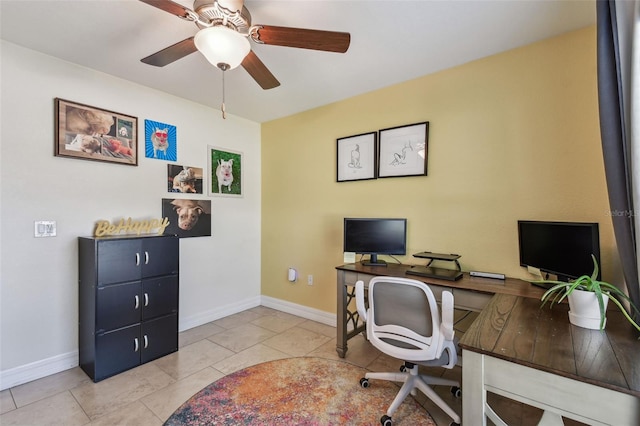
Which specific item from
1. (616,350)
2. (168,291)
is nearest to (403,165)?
(616,350)

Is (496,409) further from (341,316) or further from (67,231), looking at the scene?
(67,231)

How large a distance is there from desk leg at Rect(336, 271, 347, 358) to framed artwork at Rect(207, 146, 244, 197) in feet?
6.23

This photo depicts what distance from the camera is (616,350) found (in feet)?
3.58

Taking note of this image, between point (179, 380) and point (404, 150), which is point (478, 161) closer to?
point (404, 150)

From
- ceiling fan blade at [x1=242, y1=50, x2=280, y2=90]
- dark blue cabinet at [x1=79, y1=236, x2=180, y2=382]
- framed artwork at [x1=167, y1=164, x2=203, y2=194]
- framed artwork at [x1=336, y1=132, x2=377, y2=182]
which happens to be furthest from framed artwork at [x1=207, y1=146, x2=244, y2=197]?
ceiling fan blade at [x1=242, y1=50, x2=280, y2=90]

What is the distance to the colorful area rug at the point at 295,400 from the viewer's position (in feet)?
5.92

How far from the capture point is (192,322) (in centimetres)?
324

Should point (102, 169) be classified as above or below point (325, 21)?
below

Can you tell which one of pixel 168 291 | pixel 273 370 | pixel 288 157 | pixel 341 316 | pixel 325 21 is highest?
pixel 325 21

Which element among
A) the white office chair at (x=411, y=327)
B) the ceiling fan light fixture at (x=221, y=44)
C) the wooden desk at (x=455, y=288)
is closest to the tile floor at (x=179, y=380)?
the white office chair at (x=411, y=327)

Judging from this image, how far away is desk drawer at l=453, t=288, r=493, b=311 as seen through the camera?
1885mm

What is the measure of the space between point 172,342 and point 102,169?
1.74 meters

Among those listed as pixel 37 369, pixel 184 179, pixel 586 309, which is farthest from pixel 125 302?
pixel 586 309

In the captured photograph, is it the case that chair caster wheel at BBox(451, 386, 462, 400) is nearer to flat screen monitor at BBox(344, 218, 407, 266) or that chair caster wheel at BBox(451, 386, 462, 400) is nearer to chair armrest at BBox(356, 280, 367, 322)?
chair armrest at BBox(356, 280, 367, 322)
